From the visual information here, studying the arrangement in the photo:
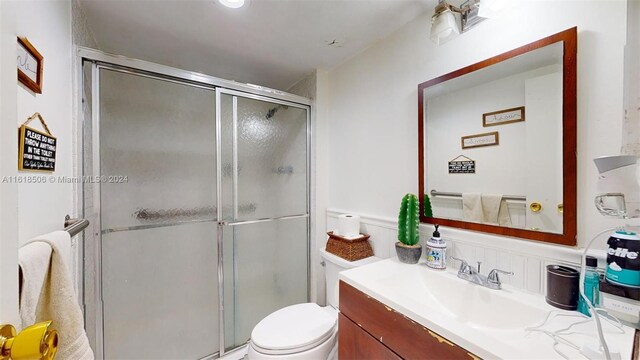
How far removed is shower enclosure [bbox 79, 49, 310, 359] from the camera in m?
1.22

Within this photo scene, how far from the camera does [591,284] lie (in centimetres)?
72

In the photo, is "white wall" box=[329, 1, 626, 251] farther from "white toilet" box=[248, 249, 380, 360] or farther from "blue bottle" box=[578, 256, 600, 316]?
"white toilet" box=[248, 249, 380, 360]

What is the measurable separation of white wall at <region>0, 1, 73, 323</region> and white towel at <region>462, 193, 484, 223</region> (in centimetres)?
130

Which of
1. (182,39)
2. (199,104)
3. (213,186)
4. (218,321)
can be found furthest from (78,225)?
(182,39)

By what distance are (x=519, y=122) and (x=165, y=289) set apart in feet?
6.35

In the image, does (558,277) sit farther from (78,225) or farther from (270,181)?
(78,225)

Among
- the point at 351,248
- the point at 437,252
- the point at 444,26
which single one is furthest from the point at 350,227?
the point at 444,26

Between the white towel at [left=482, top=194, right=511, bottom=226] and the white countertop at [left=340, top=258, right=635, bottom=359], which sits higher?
the white towel at [left=482, top=194, right=511, bottom=226]

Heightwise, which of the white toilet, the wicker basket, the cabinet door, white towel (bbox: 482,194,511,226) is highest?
white towel (bbox: 482,194,511,226)

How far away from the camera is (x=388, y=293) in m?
0.85

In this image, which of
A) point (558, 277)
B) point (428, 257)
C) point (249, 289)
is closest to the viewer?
point (558, 277)

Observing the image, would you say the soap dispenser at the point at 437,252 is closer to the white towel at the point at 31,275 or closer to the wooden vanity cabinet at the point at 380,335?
the wooden vanity cabinet at the point at 380,335

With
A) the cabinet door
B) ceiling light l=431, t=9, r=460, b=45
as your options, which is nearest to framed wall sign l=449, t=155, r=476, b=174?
ceiling light l=431, t=9, r=460, b=45

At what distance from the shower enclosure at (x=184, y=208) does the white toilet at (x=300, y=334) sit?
0.50 metres
